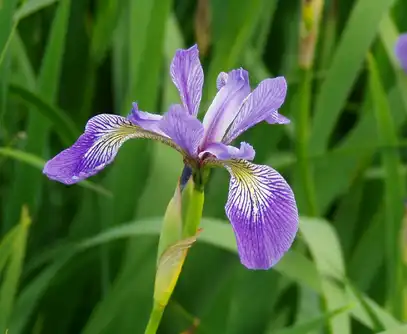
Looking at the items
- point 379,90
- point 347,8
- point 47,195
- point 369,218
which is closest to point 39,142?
point 47,195

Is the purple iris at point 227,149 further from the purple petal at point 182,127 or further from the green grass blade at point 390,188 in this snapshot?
the green grass blade at point 390,188

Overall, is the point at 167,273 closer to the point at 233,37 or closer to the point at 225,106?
the point at 225,106

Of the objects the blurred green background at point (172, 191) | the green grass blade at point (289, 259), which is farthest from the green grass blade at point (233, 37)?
the green grass blade at point (289, 259)

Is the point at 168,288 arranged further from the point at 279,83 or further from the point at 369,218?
the point at 369,218

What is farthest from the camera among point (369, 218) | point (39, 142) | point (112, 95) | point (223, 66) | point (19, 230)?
point (112, 95)

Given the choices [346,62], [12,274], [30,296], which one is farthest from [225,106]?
[346,62]

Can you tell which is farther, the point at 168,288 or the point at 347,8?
the point at 347,8
